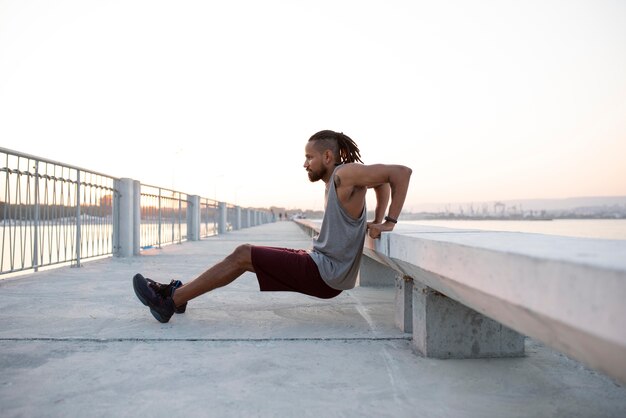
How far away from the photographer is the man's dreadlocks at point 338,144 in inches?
130

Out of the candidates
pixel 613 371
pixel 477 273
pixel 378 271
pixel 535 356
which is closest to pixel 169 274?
pixel 378 271

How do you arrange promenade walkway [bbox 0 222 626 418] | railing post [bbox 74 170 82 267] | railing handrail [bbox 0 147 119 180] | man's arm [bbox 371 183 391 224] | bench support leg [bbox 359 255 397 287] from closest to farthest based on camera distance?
promenade walkway [bbox 0 222 626 418], man's arm [bbox 371 183 391 224], railing handrail [bbox 0 147 119 180], bench support leg [bbox 359 255 397 287], railing post [bbox 74 170 82 267]

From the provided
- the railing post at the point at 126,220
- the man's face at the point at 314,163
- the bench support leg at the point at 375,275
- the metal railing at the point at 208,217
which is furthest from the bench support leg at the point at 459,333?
the metal railing at the point at 208,217

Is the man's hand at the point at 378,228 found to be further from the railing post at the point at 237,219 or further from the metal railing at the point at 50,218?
the railing post at the point at 237,219

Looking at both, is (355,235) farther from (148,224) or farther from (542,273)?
(148,224)

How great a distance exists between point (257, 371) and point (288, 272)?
0.79 meters

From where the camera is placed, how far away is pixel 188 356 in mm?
2631

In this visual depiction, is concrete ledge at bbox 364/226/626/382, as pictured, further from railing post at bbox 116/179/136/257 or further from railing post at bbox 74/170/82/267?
railing post at bbox 116/179/136/257

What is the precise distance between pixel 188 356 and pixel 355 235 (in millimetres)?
1234

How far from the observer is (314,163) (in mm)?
3266

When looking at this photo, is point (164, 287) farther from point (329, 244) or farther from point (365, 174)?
point (365, 174)

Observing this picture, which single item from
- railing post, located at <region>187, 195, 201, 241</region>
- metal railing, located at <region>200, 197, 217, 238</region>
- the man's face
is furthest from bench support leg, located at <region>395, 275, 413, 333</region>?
metal railing, located at <region>200, 197, 217, 238</region>

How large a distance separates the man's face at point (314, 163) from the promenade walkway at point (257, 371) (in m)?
1.11

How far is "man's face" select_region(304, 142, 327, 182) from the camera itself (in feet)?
10.7
